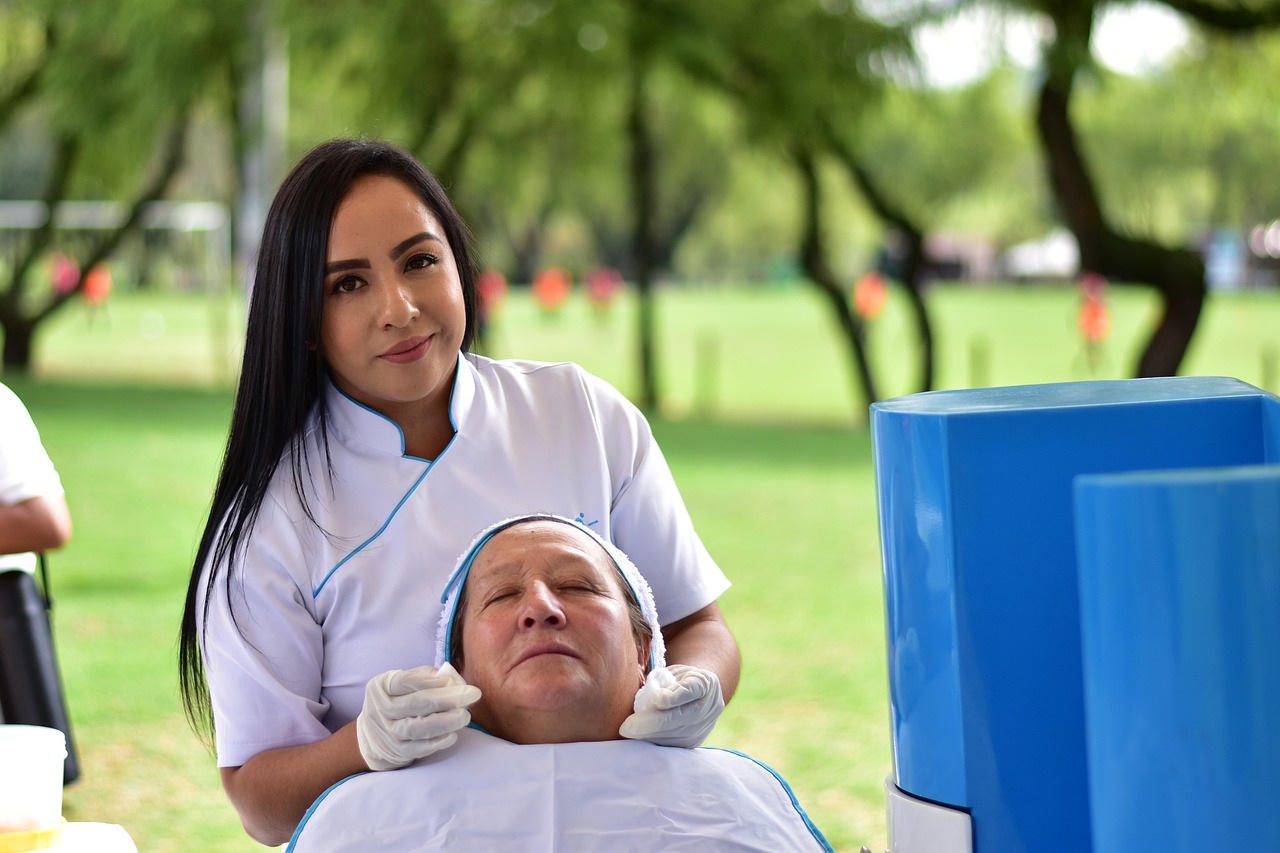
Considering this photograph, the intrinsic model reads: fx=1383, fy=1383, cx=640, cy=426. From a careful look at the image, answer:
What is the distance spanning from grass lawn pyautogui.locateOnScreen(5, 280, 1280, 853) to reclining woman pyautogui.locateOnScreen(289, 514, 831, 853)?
178 cm

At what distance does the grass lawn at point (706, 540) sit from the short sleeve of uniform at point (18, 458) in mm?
1019

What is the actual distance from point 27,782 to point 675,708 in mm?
669

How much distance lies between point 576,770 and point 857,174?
7.46 meters

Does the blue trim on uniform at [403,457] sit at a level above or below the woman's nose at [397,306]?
below

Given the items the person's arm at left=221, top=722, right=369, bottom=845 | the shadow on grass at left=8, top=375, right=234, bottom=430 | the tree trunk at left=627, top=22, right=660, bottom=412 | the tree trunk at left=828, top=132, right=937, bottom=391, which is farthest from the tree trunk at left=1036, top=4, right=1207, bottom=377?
the shadow on grass at left=8, top=375, right=234, bottom=430

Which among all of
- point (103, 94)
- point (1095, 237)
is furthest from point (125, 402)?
point (1095, 237)

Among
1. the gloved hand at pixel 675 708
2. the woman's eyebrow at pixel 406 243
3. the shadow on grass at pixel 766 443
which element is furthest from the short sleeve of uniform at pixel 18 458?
→ the shadow on grass at pixel 766 443

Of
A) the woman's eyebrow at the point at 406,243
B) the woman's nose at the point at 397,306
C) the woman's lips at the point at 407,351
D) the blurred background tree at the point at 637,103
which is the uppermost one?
the blurred background tree at the point at 637,103

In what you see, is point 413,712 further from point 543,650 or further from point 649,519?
point 649,519

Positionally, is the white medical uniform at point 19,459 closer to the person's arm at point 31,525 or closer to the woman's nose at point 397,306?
the person's arm at point 31,525

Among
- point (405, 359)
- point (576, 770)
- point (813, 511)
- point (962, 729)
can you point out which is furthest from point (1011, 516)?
point (813, 511)

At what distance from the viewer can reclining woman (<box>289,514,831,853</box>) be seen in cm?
134

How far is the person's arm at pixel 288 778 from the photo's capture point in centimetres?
146

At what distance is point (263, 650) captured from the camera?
1.54 m
